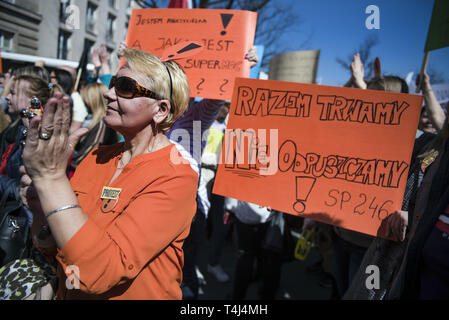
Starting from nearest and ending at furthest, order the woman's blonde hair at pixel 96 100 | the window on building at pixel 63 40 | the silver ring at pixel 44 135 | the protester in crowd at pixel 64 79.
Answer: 1. the silver ring at pixel 44 135
2. the woman's blonde hair at pixel 96 100
3. the protester in crowd at pixel 64 79
4. the window on building at pixel 63 40

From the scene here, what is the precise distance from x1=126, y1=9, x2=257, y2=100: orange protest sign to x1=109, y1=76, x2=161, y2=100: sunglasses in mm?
739

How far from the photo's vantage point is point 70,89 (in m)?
3.90

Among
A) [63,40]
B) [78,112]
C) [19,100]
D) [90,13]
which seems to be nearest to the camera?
[19,100]

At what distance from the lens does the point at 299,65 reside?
Answer: 279cm

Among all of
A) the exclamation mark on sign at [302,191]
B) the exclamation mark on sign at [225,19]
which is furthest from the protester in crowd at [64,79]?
the exclamation mark on sign at [302,191]

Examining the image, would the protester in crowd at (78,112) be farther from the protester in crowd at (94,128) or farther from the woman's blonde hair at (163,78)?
the woman's blonde hair at (163,78)

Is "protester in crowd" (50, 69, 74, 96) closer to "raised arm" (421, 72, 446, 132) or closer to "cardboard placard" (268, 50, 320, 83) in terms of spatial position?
"cardboard placard" (268, 50, 320, 83)

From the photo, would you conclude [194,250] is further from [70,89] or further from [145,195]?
[70,89]

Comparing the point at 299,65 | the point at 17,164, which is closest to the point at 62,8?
the point at 17,164

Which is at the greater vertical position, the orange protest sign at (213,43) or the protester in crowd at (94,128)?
the orange protest sign at (213,43)

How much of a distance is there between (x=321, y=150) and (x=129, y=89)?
3.72ft

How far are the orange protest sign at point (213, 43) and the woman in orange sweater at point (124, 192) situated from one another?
667 mm

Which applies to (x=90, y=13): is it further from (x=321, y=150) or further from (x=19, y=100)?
(x=321, y=150)

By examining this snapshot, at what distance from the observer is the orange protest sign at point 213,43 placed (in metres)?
2.03
